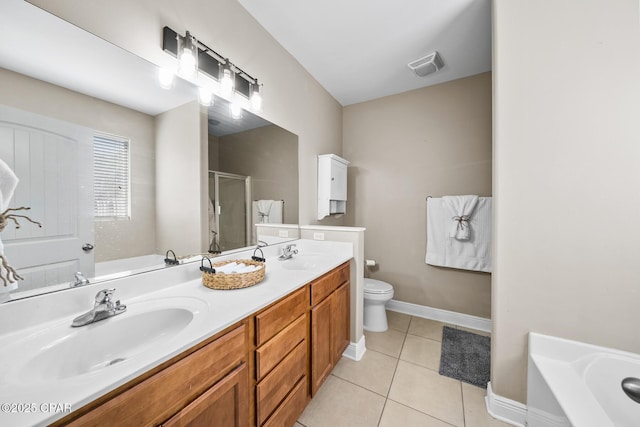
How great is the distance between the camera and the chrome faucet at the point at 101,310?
777 millimetres

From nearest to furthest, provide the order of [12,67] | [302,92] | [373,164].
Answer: [12,67]
[302,92]
[373,164]

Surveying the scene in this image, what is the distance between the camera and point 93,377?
52 cm

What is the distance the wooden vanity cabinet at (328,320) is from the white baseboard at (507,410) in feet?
3.14

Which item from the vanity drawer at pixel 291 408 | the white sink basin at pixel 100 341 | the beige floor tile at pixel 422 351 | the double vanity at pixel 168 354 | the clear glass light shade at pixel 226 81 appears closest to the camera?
the double vanity at pixel 168 354

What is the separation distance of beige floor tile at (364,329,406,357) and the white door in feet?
6.77

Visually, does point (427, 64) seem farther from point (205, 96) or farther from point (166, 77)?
point (166, 77)

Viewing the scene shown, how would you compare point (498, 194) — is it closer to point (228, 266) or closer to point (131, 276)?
point (228, 266)

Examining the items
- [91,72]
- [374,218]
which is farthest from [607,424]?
[91,72]

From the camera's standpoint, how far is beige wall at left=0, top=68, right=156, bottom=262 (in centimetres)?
80

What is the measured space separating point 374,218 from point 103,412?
2646 mm

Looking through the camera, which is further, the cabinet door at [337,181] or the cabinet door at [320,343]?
the cabinet door at [337,181]

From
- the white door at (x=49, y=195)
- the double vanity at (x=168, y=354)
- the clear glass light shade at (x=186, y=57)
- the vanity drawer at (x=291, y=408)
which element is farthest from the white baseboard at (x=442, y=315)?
the clear glass light shade at (x=186, y=57)

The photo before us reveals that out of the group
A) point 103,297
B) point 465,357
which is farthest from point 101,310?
point 465,357

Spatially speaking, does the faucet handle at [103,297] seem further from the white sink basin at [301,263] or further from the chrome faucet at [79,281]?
the white sink basin at [301,263]
